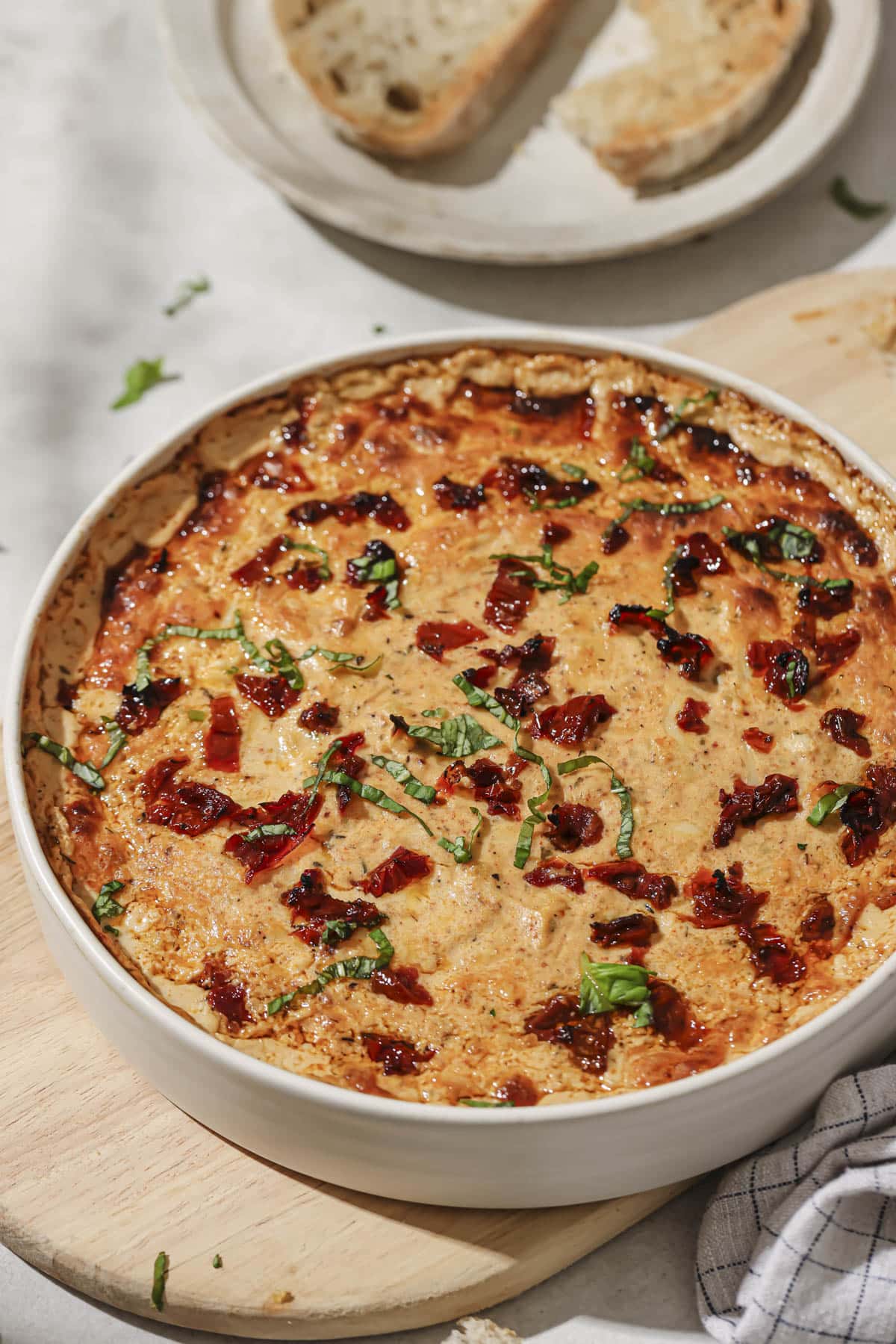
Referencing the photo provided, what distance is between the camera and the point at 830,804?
3.04 meters

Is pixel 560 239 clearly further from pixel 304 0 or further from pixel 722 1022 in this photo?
pixel 722 1022

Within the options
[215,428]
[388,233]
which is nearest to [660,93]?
[388,233]

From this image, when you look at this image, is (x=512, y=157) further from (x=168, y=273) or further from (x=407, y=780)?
(x=407, y=780)

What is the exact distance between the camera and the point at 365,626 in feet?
11.0

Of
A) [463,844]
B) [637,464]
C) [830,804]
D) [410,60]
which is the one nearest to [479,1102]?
[463,844]

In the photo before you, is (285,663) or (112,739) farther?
(285,663)

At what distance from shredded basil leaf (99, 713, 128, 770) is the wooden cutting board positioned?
58 cm

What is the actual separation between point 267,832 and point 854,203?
3.81m

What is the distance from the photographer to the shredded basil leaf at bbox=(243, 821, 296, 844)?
3000mm

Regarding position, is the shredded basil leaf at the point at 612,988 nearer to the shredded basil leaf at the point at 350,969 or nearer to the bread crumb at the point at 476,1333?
the shredded basil leaf at the point at 350,969

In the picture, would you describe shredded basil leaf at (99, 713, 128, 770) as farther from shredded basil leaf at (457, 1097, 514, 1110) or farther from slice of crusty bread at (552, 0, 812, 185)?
slice of crusty bread at (552, 0, 812, 185)

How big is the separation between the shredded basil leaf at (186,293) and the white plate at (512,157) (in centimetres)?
60

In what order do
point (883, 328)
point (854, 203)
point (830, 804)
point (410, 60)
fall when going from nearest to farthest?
point (830, 804) → point (883, 328) → point (410, 60) → point (854, 203)

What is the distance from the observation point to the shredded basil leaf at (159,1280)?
107 inches
